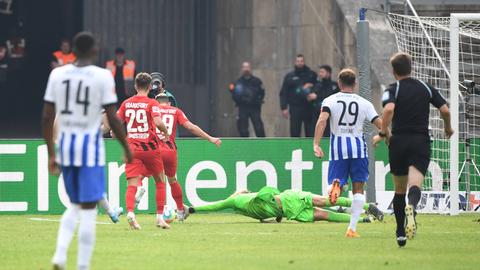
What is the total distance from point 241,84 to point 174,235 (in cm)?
1472

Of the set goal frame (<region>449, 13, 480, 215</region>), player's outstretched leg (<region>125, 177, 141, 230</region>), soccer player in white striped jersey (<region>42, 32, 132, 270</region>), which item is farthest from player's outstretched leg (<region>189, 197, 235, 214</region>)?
soccer player in white striped jersey (<region>42, 32, 132, 270</region>)

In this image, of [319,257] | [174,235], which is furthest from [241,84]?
[319,257]

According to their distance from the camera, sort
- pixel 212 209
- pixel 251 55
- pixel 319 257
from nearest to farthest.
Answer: pixel 319 257 < pixel 212 209 < pixel 251 55

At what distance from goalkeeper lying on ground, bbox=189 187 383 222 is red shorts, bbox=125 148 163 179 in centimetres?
168

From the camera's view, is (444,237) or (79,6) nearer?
(444,237)

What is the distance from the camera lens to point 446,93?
2647 centimetres

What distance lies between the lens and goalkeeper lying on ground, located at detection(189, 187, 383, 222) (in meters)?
20.2

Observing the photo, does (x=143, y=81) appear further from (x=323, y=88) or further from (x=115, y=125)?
(x=323, y=88)

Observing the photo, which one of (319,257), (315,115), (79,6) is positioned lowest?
(319,257)

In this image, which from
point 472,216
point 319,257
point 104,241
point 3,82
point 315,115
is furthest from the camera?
point 3,82

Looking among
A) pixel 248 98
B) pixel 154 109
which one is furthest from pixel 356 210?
pixel 248 98

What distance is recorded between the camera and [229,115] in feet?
118

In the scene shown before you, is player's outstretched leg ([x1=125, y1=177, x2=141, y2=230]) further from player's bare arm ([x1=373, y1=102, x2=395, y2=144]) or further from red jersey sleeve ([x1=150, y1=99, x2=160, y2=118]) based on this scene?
player's bare arm ([x1=373, y1=102, x2=395, y2=144])

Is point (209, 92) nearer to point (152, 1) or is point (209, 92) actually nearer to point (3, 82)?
point (152, 1)
